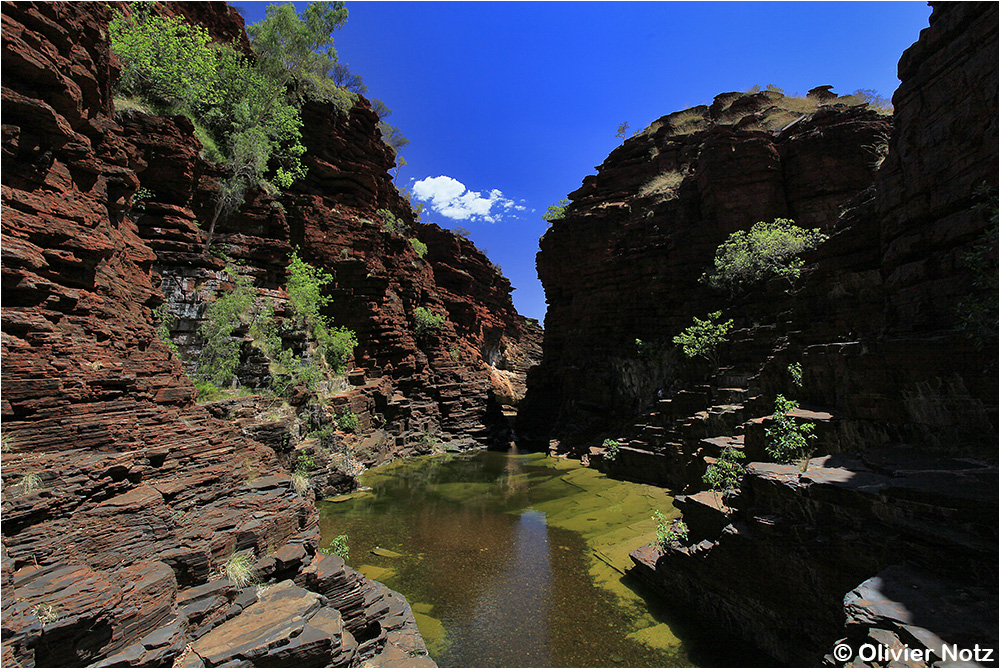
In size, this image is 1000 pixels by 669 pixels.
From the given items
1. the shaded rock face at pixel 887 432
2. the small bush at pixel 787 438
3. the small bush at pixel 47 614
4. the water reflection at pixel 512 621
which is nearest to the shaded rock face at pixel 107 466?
the small bush at pixel 47 614

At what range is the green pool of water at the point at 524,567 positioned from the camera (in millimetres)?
7309

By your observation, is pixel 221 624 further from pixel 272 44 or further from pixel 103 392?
pixel 272 44

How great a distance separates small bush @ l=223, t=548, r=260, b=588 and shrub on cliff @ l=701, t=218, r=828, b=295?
63.5ft

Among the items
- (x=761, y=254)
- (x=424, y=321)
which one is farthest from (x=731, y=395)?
(x=424, y=321)

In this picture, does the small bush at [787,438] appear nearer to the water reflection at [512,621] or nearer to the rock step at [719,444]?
the rock step at [719,444]

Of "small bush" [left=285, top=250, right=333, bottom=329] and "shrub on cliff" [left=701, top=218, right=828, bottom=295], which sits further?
"small bush" [left=285, top=250, right=333, bottom=329]

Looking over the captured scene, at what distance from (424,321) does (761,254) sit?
70.2 ft

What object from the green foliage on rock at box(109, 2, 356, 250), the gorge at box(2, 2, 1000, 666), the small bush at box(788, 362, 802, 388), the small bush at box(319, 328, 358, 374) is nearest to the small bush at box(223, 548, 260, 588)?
the gorge at box(2, 2, 1000, 666)

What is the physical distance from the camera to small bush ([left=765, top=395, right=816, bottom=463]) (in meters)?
8.98

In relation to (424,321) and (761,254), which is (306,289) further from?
(761,254)

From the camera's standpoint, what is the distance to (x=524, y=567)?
10.6 m

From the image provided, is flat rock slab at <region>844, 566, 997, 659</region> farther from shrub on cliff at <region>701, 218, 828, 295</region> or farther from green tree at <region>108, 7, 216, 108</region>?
green tree at <region>108, 7, 216, 108</region>

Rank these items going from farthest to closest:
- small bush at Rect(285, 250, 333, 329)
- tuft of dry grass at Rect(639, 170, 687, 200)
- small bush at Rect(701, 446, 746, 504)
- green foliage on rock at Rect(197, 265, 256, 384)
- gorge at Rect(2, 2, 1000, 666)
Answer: tuft of dry grass at Rect(639, 170, 687, 200)
small bush at Rect(285, 250, 333, 329)
green foliage on rock at Rect(197, 265, 256, 384)
small bush at Rect(701, 446, 746, 504)
gorge at Rect(2, 2, 1000, 666)

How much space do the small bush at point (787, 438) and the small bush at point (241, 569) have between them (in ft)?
34.2
